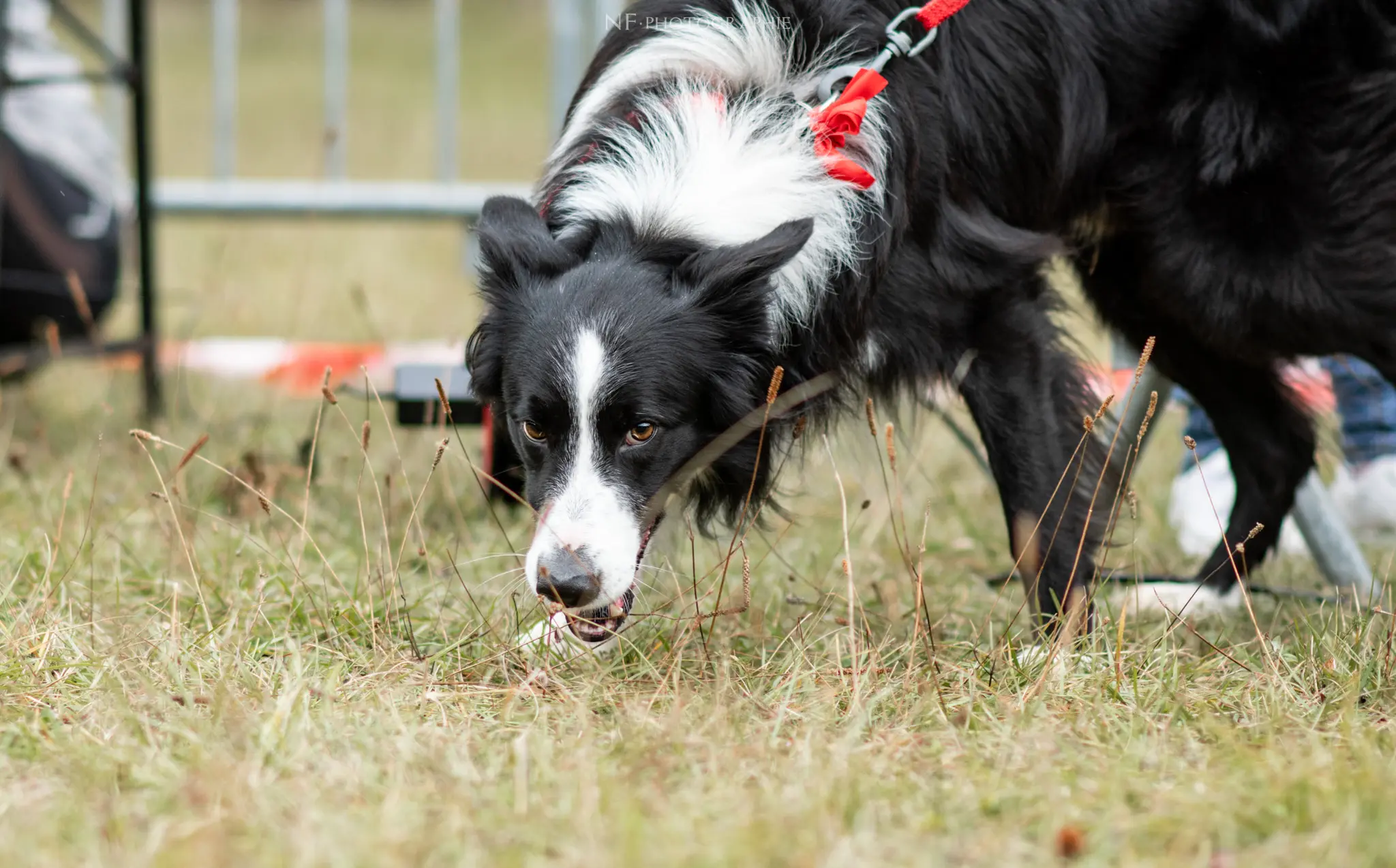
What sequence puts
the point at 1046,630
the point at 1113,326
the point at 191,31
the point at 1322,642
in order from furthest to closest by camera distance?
the point at 191,31
the point at 1113,326
the point at 1046,630
the point at 1322,642

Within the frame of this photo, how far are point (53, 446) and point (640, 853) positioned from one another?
134 inches

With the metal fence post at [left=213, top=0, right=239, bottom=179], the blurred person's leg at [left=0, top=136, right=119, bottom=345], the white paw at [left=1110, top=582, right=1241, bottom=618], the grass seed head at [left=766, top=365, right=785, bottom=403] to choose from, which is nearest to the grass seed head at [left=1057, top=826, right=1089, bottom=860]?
the grass seed head at [left=766, top=365, right=785, bottom=403]

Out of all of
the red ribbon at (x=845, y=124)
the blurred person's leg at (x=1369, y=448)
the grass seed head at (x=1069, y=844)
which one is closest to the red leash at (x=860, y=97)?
the red ribbon at (x=845, y=124)

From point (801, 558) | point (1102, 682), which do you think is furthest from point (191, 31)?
point (1102, 682)

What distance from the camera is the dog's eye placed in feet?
8.31

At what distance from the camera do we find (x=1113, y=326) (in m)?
3.25

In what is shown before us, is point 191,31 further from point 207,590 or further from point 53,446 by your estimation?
point 207,590

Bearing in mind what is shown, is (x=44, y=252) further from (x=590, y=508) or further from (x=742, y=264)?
(x=742, y=264)

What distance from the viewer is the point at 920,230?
8.92 ft

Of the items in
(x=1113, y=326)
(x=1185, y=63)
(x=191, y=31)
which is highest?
(x=1185, y=63)

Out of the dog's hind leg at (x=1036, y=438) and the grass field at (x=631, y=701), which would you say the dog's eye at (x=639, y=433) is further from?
the dog's hind leg at (x=1036, y=438)

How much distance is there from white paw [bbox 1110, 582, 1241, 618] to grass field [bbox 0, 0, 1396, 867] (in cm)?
8

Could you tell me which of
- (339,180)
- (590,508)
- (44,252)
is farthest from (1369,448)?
(339,180)

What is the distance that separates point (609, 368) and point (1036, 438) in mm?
952
